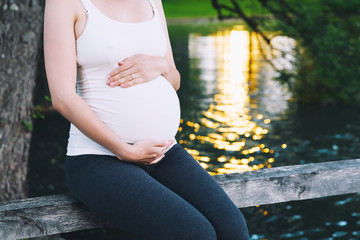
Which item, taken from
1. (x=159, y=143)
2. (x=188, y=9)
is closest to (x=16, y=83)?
(x=159, y=143)

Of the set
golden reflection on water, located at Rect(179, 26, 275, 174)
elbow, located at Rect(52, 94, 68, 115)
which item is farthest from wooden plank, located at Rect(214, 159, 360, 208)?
golden reflection on water, located at Rect(179, 26, 275, 174)

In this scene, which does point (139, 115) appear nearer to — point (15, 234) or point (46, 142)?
point (15, 234)

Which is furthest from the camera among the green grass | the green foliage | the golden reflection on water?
the green grass

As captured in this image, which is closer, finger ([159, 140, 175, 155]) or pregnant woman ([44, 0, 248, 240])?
pregnant woman ([44, 0, 248, 240])

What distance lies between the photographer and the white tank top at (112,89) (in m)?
1.94

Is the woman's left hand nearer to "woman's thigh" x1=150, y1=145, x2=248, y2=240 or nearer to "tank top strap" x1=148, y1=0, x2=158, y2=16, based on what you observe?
"tank top strap" x1=148, y1=0, x2=158, y2=16

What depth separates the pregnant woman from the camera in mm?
1789

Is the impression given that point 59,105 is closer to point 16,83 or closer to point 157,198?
point 157,198

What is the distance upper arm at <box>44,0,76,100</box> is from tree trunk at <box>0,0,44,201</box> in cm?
192

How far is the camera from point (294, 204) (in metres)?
7.14

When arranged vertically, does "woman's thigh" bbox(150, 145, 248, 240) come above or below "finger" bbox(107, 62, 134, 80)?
below

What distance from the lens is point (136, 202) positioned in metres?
1.77

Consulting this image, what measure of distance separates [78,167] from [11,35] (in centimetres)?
207

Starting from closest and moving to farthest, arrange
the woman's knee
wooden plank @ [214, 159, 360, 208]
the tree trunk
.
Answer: the woman's knee < wooden plank @ [214, 159, 360, 208] < the tree trunk
